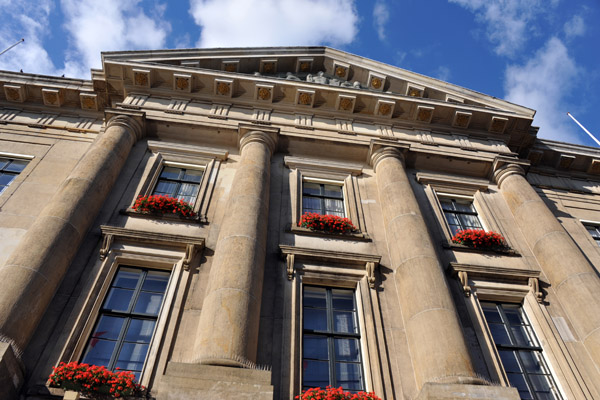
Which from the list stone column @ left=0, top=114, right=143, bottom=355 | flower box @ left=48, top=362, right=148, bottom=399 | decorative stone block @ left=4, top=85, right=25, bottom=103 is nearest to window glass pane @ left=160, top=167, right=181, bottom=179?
stone column @ left=0, top=114, right=143, bottom=355

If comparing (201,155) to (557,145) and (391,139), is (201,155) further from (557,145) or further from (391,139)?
(557,145)

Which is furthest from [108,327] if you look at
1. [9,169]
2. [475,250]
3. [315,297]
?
[475,250]

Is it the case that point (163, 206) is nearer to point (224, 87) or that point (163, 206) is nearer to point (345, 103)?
point (224, 87)

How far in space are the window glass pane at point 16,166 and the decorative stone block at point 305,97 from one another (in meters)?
10.7

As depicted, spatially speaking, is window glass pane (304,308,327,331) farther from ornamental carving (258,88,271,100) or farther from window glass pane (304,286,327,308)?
ornamental carving (258,88,271,100)

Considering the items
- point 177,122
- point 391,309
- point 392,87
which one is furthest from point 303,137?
point 391,309

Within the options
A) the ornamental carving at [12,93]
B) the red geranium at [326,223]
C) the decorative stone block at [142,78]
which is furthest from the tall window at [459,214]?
the ornamental carving at [12,93]

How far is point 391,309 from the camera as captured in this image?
480 inches

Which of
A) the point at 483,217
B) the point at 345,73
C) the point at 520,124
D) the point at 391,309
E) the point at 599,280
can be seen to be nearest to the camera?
the point at 391,309

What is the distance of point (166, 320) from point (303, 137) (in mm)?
9475

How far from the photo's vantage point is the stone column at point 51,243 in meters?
9.83

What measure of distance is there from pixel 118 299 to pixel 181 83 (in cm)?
1078

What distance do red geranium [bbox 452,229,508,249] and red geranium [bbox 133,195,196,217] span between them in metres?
8.56

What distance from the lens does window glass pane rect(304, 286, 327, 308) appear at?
40.4 feet
